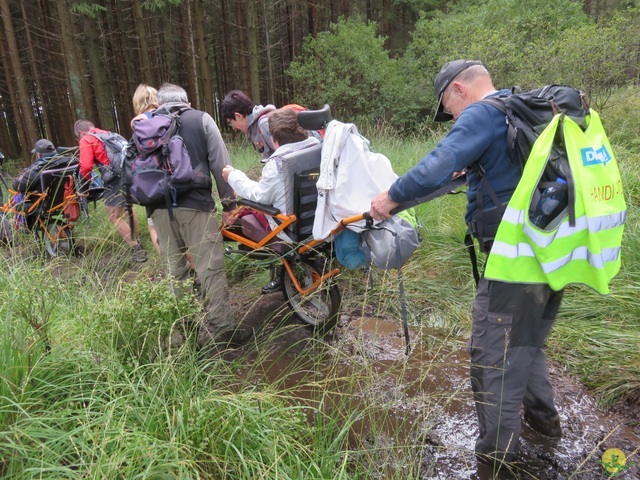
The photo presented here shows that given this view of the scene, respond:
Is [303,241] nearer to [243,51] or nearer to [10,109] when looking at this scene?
[243,51]

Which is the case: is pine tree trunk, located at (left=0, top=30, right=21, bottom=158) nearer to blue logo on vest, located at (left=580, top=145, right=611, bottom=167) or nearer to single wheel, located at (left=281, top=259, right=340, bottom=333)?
single wheel, located at (left=281, top=259, right=340, bottom=333)

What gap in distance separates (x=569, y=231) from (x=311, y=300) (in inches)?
93.9

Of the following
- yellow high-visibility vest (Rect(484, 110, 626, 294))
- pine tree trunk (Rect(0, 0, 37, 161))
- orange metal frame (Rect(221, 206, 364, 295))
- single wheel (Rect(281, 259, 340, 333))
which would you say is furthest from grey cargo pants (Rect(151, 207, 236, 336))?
pine tree trunk (Rect(0, 0, 37, 161))

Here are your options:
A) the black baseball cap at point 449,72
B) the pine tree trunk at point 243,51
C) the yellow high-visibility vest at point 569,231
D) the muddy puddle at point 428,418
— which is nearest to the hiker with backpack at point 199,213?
the muddy puddle at point 428,418

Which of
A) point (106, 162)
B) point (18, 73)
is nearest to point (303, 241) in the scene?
point (106, 162)

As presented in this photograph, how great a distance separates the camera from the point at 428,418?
248cm

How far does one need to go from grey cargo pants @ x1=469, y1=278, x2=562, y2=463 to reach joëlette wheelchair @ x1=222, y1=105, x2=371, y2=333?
1.06 metres

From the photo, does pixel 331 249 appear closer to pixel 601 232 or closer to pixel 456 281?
pixel 456 281

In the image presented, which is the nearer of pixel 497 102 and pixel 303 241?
pixel 497 102

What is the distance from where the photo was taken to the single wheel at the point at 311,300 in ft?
11.6

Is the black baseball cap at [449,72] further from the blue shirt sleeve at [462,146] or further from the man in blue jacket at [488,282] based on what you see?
the blue shirt sleeve at [462,146]

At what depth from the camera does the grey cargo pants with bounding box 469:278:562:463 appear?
2.02 meters

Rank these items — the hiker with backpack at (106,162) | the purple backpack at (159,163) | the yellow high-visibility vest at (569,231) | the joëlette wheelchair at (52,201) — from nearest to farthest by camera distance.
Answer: the yellow high-visibility vest at (569,231) < the purple backpack at (159,163) < the hiker with backpack at (106,162) < the joëlette wheelchair at (52,201)

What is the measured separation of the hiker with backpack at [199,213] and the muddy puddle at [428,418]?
73 cm
